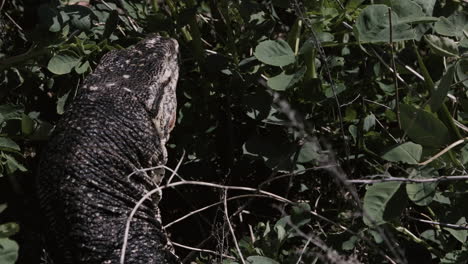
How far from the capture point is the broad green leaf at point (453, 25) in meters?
3.30

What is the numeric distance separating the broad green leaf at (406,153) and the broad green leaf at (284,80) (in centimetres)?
56

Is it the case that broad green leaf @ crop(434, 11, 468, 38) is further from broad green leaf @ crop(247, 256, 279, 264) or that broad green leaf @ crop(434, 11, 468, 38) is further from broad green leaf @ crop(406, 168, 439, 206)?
broad green leaf @ crop(247, 256, 279, 264)

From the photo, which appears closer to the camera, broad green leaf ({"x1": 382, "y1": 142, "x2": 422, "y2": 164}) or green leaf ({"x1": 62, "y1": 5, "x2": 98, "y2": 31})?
broad green leaf ({"x1": 382, "y1": 142, "x2": 422, "y2": 164})

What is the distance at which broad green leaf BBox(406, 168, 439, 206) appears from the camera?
2.76 meters

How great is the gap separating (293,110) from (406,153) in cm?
58

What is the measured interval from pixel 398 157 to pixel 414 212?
735mm

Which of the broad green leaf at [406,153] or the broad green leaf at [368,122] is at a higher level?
the broad green leaf at [406,153]

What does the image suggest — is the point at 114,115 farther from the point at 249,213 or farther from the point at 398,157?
the point at 398,157

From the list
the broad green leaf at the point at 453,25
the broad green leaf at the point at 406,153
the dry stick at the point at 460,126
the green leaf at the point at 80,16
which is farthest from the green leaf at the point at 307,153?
the green leaf at the point at 80,16

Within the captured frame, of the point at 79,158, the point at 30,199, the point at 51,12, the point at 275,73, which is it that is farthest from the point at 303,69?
the point at 30,199

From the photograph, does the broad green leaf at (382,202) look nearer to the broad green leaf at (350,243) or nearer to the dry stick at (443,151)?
the dry stick at (443,151)

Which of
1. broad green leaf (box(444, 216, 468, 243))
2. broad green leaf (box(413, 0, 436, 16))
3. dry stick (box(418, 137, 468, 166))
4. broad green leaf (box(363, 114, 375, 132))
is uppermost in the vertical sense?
broad green leaf (box(413, 0, 436, 16))

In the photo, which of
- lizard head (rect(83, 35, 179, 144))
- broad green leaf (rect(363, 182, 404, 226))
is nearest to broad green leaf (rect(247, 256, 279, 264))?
broad green leaf (rect(363, 182, 404, 226))

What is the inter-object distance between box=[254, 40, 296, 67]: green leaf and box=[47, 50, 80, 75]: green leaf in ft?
3.01
